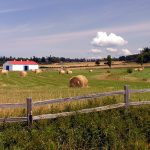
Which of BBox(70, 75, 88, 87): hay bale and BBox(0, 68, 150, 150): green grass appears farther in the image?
BBox(70, 75, 88, 87): hay bale

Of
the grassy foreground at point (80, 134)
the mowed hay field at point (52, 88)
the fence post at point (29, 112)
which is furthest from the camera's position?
the mowed hay field at point (52, 88)

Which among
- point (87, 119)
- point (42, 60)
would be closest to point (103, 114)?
point (87, 119)

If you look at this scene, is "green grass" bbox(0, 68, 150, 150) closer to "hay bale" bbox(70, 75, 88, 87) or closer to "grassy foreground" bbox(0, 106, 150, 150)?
"grassy foreground" bbox(0, 106, 150, 150)

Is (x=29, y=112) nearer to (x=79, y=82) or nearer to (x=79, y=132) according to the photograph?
(x=79, y=132)

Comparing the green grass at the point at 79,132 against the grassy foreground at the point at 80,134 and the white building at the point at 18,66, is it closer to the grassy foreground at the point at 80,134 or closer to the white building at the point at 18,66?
the grassy foreground at the point at 80,134

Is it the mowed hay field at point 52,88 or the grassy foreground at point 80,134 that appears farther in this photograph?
the mowed hay field at point 52,88

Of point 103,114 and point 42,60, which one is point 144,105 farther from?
point 42,60

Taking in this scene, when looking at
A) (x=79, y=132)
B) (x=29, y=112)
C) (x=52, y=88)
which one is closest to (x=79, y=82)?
(x=52, y=88)

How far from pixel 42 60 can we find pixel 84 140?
17221 cm

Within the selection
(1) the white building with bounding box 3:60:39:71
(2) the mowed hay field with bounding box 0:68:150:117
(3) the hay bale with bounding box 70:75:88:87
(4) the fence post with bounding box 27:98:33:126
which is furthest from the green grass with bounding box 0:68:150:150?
(1) the white building with bounding box 3:60:39:71

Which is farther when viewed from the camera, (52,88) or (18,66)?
(18,66)

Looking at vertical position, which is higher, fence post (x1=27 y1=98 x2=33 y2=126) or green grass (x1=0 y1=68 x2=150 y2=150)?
fence post (x1=27 y1=98 x2=33 y2=126)

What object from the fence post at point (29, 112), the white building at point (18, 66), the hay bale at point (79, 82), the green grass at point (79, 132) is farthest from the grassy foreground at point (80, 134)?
the white building at point (18, 66)

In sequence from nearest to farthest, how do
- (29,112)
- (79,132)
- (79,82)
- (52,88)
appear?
(29,112) < (79,132) < (52,88) < (79,82)
